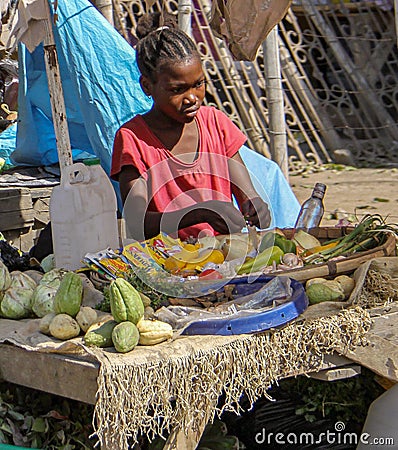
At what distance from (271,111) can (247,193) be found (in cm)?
195

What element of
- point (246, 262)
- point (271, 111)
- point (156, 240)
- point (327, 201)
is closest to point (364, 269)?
point (246, 262)

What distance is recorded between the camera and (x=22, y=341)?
198cm

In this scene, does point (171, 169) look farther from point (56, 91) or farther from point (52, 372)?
point (52, 372)

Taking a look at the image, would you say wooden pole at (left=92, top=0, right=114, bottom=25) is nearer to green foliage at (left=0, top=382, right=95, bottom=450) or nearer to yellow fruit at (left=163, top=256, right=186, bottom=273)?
yellow fruit at (left=163, top=256, right=186, bottom=273)

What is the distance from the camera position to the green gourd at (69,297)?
200 cm

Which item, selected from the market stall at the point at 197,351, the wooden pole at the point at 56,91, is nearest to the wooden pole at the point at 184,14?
the wooden pole at the point at 56,91

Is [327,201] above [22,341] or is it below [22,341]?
below

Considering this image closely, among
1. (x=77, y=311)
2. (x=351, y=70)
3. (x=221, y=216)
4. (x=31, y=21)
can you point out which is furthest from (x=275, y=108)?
(x=351, y=70)

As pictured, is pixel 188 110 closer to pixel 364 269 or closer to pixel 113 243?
pixel 113 243

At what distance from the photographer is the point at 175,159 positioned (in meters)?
2.96

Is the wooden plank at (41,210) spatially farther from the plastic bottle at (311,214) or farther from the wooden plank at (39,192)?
the plastic bottle at (311,214)

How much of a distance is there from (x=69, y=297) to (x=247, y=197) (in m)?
1.17

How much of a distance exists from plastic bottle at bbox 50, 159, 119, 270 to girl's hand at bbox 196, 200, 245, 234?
13.8 inches

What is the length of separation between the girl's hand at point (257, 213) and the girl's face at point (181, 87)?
1.43ft
